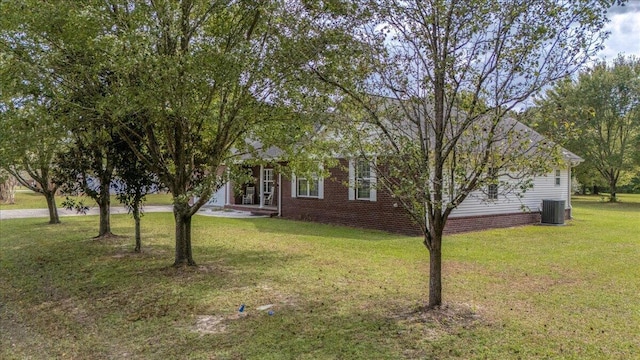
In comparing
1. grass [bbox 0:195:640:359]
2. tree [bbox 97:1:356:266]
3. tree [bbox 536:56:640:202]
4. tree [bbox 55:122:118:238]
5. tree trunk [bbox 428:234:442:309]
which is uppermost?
tree [bbox 536:56:640:202]

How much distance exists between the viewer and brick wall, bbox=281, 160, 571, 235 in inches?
508

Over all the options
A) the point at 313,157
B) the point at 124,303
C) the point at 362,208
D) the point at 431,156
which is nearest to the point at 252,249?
the point at 313,157

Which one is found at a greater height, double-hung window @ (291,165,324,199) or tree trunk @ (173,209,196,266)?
double-hung window @ (291,165,324,199)

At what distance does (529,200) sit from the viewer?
624 inches

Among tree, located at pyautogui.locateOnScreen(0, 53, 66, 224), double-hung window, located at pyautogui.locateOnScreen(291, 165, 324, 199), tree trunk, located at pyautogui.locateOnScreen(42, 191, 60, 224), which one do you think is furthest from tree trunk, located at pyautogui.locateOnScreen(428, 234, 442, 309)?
tree trunk, located at pyautogui.locateOnScreen(42, 191, 60, 224)

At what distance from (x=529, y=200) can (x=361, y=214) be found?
6.86 meters

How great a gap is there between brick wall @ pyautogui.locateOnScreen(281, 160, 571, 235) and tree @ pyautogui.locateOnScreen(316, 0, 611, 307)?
6.55 metres

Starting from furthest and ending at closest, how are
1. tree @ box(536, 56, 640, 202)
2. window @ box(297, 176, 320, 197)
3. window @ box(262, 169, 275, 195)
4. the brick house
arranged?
tree @ box(536, 56, 640, 202) → window @ box(262, 169, 275, 195) → window @ box(297, 176, 320, 197) → the brick house

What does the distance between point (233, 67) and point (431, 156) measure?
9.79 feet

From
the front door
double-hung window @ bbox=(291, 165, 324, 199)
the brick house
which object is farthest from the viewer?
the front door

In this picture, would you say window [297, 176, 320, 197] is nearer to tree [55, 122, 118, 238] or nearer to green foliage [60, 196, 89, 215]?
tree [55, 122, 118, 238]

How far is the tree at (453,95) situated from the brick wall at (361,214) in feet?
21.5

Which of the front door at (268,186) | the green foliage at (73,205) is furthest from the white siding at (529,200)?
the green foliage at (73,205)

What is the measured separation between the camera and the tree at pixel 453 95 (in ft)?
14.7
